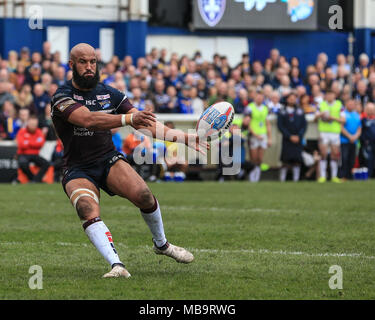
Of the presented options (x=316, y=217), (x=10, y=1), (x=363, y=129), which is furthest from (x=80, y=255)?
(x=10, y=1)

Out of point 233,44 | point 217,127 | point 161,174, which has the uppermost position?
point 233,44

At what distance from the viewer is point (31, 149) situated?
62.2 feet

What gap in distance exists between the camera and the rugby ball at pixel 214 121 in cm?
791

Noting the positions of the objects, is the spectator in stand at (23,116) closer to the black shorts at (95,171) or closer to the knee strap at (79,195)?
the black shorts at (95,171)

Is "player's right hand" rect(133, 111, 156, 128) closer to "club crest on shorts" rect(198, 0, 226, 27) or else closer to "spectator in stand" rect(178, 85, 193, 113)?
"spectator in stand" rect(178, 85, 193, 113)

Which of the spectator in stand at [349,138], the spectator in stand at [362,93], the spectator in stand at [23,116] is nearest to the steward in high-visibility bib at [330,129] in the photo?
the spectator in stand at [349,138]

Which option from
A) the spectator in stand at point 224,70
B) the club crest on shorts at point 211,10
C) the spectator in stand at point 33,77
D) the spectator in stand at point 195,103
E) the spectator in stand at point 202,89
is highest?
the club crest on shorts at point 211,10

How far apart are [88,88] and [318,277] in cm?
257

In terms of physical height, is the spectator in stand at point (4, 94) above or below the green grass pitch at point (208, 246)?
above

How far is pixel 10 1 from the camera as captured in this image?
87.5ft

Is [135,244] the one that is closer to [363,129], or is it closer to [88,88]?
[88,88]

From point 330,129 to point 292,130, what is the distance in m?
0.94

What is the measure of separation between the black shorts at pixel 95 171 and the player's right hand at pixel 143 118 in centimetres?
71

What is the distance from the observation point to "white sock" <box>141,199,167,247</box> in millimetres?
8078
